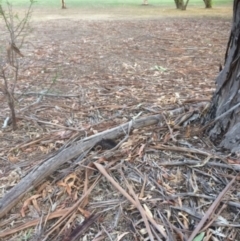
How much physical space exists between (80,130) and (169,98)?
90 cm

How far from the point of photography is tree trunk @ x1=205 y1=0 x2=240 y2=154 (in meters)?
1.91

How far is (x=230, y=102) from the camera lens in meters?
1.96

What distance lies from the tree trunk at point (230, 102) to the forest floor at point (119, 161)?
87 mm

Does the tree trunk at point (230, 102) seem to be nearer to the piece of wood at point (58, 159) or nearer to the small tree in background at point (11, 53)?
the piece of wood at point (58, 159)

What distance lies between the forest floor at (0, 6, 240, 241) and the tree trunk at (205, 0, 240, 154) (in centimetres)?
9

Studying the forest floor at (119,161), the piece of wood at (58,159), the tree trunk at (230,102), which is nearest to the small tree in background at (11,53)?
the forest floor at (119,161)

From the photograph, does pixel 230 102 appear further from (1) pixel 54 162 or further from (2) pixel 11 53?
(2) pixel 11 53

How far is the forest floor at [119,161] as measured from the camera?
1538 millimetres

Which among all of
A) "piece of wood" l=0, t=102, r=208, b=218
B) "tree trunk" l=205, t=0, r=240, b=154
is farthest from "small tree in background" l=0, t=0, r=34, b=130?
"tree trunk" l=205, t=0, r=240, b=154

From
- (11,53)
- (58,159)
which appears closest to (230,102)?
(58,159)

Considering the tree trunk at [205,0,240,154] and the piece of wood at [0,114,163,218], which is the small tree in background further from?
the tree trunk at [205,0,240,154]

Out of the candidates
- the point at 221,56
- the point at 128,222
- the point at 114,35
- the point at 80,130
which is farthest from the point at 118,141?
the point at 114,35

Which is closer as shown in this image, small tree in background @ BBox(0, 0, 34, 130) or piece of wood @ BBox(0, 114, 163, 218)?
piece of wood @ BBox(0, 114, 163, 218)

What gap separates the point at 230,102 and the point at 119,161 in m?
0.70
